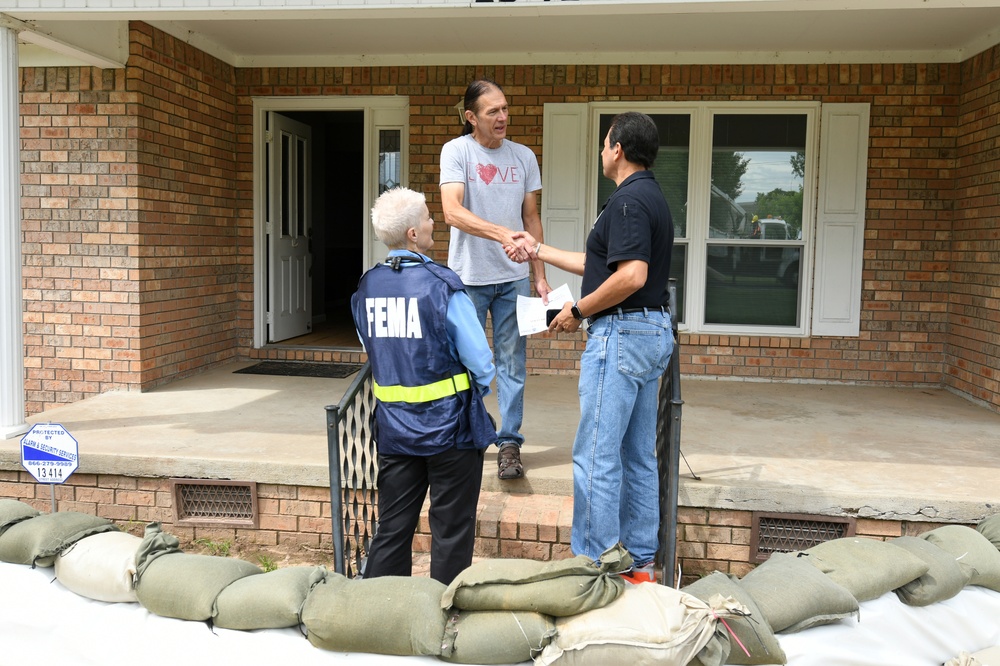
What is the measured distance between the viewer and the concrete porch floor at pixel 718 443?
4043mm

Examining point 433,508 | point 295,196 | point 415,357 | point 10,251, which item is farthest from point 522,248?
point 295,196

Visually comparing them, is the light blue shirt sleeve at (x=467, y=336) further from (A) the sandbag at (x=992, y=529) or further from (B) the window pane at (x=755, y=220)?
(B) the window pane at (x=755, y=220)

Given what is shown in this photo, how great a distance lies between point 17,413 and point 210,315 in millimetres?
2517

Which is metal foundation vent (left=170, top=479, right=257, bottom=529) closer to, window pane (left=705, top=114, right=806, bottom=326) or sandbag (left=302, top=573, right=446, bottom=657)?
sandbag (left=302, top=573, right=446, bottom=657)

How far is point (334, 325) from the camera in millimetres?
10164

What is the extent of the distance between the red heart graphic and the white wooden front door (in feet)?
14.3

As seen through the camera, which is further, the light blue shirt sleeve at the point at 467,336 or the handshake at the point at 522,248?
the handshake at the point at 522,248

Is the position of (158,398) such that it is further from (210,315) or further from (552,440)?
(552,440)

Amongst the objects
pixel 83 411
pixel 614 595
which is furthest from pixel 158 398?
pixel 614 595

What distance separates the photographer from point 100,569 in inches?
115

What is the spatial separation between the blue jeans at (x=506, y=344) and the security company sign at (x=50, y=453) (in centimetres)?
188

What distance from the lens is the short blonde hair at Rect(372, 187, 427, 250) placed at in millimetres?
3023

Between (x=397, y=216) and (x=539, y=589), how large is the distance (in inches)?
52.5

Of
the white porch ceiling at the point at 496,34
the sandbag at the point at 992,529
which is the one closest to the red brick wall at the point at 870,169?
the white porch ceiling at the point at 496,34
